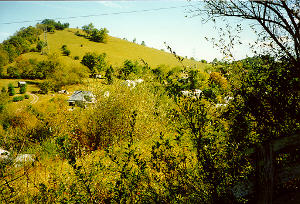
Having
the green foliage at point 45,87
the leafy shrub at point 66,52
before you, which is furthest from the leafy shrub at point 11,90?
the leafy shrub at point 66,52

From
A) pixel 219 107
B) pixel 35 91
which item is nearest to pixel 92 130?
pixel 219 107

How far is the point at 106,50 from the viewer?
93312 millimetres

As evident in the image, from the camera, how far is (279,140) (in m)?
3.11

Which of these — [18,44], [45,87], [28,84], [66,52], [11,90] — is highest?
[18,44]

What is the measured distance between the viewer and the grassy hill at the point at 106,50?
281 feet

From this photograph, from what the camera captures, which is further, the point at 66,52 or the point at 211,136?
the point at 66,52

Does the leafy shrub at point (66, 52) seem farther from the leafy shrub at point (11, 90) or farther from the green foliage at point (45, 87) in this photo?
the leafy shrub at point (11, 90)

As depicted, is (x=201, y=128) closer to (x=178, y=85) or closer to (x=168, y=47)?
(x=178, y=85)

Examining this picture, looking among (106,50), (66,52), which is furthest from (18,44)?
(106,50)

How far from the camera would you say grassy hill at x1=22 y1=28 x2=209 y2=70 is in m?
85.6

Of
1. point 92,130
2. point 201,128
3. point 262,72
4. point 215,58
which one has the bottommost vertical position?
point 92,130

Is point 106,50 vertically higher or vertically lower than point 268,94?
higher

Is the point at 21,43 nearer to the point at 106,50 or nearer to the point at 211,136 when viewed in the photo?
the point at 106,50

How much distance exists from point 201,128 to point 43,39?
4529 inches
